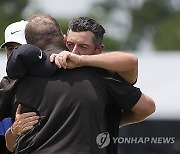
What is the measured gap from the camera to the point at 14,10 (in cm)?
3641

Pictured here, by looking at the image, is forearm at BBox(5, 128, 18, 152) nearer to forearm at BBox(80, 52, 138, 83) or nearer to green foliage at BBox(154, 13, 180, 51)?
forearm at BBox(80, 52, 138, 83)

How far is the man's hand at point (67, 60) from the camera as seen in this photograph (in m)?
4.26

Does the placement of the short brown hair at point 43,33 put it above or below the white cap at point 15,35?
above

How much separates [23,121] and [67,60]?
1.32 feet

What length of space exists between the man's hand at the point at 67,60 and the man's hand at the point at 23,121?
302 millimetres

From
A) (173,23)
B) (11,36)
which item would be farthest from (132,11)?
(11,36)

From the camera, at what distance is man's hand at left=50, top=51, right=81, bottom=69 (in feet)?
14.0

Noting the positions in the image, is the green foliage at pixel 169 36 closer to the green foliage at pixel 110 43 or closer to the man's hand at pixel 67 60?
the green foliage at pixel 110 43

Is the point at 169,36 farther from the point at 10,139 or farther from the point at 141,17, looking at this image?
the point at 10,139

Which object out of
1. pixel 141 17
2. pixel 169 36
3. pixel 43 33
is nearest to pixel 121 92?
pixel 43 33

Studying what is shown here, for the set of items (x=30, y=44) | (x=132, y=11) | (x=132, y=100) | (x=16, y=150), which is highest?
(x=30, y=44)

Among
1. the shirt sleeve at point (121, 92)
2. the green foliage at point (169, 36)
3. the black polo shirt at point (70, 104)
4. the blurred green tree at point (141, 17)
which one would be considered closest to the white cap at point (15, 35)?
the black polo shirt at point (70, 104)

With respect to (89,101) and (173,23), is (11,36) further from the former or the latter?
(173,23)

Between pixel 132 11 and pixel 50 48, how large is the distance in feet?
124
